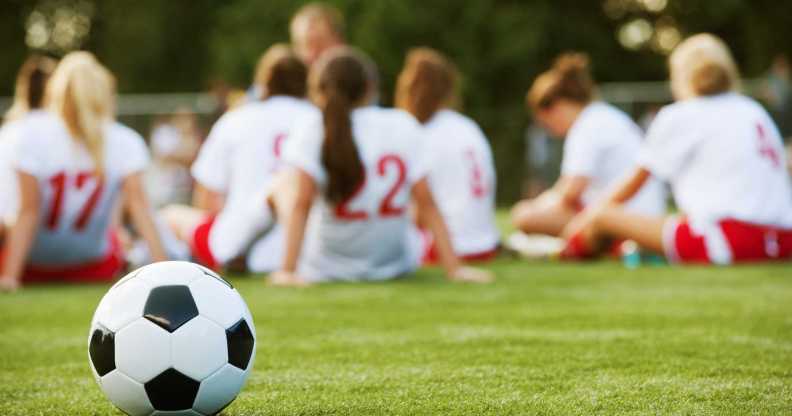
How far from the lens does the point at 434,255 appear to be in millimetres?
8664

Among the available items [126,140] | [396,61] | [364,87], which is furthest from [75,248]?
→ [396,61]

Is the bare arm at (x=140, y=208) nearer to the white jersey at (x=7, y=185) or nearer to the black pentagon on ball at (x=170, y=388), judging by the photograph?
the white jersey at (x=7, y=185)

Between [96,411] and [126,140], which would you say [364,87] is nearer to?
[126,140]

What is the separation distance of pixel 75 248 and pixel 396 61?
1728 cm

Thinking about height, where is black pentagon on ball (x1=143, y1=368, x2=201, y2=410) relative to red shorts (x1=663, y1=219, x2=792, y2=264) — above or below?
above

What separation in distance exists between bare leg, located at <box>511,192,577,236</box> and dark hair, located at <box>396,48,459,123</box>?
50.2 inches

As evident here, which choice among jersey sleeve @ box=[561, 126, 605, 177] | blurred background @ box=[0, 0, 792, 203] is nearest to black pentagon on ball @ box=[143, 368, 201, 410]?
jersey sleeve @ box=[561, 126, 605, 177]

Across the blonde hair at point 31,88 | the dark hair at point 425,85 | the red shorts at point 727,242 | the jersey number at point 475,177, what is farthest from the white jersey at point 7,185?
the red shorts at point 727,242

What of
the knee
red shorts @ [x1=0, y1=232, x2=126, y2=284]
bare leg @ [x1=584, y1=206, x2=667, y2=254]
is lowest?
red shorts @ [x1=0, y1=232, x2=126, y2=284]

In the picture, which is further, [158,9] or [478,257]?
[158,9]

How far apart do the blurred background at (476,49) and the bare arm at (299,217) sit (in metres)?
11.0

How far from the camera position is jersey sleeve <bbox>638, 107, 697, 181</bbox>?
7.15 m

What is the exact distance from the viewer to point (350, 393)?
127 inches

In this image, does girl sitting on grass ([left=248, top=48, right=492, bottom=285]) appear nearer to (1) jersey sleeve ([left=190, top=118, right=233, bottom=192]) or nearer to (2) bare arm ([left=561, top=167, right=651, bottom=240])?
(1) jersey sleeve ([left=190, top=118, right=233, bottom=192])
